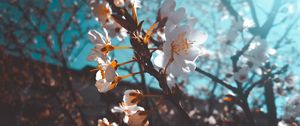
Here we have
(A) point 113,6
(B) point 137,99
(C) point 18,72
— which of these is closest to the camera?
(B) point 137,99

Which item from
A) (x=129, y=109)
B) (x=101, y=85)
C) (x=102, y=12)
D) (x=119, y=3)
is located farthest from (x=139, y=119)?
(x=102, y=12)

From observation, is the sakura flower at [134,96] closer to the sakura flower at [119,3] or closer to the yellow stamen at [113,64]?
the yellow stamen at [113,64]

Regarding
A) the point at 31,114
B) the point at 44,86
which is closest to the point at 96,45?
the point at 44,86

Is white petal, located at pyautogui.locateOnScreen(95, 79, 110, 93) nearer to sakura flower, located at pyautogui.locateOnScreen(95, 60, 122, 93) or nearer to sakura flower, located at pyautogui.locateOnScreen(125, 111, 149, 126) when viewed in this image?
sakura flower, located at pyautogui.locateOnScreen(95, 60, 122, 93)

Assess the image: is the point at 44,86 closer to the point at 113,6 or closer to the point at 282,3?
the point at 113,6

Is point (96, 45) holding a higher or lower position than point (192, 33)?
lower

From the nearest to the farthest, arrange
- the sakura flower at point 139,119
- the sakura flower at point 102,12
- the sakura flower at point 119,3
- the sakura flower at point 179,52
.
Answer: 1. the sakura flower at point 179,52
2. the sakura flower at point 139,119
3. the sakura flower at point 119,3
4. the sakura flower at point 102,12

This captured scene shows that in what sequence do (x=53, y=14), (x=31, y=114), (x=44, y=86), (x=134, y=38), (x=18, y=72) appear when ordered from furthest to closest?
(x=31, y=114), (x=53, y=14), (x=18, y=72), (x=44, y=86), (x=134, y=38)

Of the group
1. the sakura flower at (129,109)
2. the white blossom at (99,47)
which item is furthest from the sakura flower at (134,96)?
the white blossom at (99,47)
